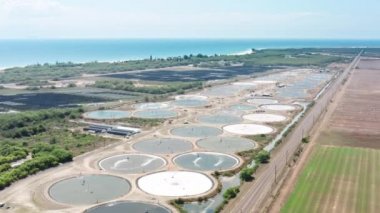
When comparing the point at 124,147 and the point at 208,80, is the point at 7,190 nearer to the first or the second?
the point at 124,147

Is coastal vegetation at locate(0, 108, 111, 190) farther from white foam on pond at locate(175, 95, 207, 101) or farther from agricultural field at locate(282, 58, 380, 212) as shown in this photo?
agricultural field at locate(282, 58, 380, 212)

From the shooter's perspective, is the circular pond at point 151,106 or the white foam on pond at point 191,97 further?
the white foam on pond at point 191,97

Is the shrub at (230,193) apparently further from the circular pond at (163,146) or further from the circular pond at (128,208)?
the circular pond at (163,146)

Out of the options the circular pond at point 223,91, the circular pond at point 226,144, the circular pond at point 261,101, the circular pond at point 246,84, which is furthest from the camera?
the circular pond at point 246,84

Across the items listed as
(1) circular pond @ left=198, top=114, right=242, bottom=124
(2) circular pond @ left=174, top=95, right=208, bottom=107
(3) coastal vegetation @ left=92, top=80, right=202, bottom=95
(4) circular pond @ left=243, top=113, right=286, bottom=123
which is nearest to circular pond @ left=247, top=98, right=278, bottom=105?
(2) circular pond @ left=174, top=95, right=208, bottom=107

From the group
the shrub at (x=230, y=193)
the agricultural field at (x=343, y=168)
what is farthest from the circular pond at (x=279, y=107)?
the shrub at (x=230, y=193)

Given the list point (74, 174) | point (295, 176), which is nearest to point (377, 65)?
point (295, 176)

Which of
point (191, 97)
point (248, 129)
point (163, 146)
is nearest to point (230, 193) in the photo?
point (163, 146)

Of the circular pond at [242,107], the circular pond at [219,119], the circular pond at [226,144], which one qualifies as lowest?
the circular pond at [226,144]
